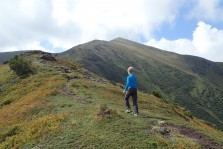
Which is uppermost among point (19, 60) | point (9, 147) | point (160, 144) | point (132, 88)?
point (19, 60)

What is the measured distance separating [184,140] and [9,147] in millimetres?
11979

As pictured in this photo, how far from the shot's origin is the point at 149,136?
793 inches

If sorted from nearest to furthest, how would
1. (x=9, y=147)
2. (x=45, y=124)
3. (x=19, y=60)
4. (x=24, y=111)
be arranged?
(x=9, y=147)
(x=45, y=124)
(x=24, y=111)
(x=19, y=60)

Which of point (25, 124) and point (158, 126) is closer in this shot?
point (158, 126)

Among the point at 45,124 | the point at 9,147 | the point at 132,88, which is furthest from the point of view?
the point at 132,88

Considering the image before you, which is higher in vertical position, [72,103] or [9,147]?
[72,103]

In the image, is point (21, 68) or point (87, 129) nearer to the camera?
point (87, 129)

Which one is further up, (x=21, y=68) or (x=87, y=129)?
(x=21, y=68)

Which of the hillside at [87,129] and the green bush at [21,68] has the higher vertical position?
the green bush at [21,68]

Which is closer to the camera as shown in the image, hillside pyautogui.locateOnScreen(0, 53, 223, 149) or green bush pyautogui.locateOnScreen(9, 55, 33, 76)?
hillside pyautogui.locateOnScreen(0, 53, 223, 149)

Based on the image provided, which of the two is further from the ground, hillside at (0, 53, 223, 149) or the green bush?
the green bush

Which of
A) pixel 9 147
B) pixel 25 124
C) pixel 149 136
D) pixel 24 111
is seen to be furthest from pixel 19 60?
pixel 149 136

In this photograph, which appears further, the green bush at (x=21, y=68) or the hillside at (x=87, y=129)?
the green bush at (x=21, y=68)

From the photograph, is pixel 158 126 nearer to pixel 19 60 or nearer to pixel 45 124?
pixel 45 124
